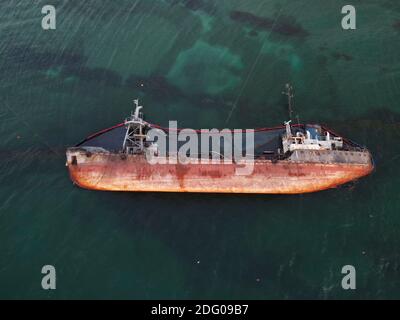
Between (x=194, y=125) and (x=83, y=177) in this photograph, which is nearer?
(x=83, y=177)

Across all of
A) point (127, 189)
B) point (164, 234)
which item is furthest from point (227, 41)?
point (164, 234)

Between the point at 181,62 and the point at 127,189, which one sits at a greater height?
the point at 181,62

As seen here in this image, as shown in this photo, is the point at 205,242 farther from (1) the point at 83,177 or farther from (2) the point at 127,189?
(1) the point at 83,177

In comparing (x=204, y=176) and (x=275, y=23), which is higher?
(x=275, y=23)


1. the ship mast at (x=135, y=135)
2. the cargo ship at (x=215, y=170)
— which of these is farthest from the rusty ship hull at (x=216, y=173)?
the ship mast at (x=135, y=135)

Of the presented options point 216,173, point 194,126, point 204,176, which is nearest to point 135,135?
point 194,126

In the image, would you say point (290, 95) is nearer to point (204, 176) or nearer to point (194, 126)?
point (194, 126)
